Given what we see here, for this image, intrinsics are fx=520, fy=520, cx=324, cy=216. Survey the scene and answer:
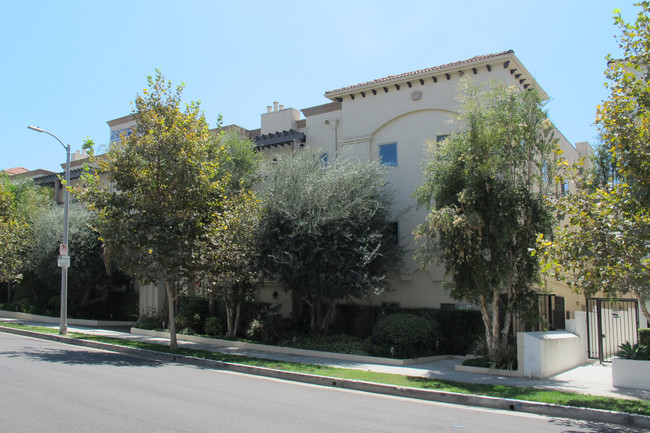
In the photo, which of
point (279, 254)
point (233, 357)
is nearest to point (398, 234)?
point (279, 254)

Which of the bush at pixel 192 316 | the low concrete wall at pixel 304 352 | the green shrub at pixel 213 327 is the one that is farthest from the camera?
the bush at pixel 192 316

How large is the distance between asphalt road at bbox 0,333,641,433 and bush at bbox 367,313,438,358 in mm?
5270

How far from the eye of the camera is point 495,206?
13.9 metres

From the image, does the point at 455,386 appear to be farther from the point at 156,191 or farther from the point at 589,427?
the point at 156,191

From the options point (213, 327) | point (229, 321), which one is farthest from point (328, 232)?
point (213, 327)

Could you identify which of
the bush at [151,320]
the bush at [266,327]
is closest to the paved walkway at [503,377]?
the bush at [266,327]

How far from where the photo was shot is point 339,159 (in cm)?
2061

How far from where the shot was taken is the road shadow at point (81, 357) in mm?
13891

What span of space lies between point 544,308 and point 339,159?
9254mm

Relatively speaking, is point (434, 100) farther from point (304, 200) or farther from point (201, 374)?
point (201, 374)

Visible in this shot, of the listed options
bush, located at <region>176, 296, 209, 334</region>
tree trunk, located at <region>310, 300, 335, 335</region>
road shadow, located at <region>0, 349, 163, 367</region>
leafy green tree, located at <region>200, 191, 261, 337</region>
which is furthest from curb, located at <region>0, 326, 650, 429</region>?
tree trunk, located at <region>310, 300, 335, 335</region>

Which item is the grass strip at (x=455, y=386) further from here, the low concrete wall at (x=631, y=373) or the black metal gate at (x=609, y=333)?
the black metal gate at (x=609, y=333)

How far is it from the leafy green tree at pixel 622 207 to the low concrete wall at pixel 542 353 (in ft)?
11.5

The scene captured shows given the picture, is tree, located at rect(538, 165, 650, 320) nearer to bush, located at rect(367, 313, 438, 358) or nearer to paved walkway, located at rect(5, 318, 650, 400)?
paved walkway, located at rect(5, 318, 650, 400)
